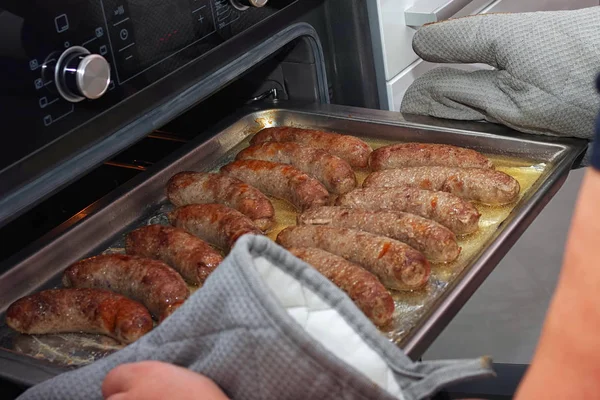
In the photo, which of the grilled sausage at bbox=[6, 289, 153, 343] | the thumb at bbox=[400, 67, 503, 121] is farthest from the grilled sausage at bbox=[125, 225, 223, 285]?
the thumb at bbox=[400, 67, 503, 121]

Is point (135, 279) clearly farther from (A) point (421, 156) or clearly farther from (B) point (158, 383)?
(A) point (421, 156)

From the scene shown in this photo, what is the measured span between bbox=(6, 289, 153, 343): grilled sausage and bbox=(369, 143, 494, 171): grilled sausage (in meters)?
0.82

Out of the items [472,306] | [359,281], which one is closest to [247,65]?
[359,281]

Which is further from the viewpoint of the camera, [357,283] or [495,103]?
[495,103]

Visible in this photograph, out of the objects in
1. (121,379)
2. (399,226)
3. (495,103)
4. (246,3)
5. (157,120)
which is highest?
(246,3)

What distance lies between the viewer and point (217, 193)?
7.20 ft

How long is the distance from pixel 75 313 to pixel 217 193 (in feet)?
1.86

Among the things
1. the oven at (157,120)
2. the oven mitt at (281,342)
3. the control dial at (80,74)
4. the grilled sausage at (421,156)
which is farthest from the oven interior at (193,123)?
the oven mitt at (281,342)

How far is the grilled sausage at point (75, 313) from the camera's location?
1.73 metres

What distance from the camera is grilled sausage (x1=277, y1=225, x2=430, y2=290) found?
69.8 inches

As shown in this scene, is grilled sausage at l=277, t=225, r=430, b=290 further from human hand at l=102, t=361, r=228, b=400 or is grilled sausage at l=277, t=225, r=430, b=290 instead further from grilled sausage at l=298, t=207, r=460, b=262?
human hand at l=102, t=361, r=228, b=400

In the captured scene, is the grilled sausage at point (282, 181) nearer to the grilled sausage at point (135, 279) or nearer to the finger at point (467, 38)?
the grilled sausage at point (135, 279)

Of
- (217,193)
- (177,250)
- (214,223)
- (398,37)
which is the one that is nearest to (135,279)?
(177,250)

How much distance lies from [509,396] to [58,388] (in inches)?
43.8
